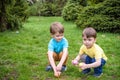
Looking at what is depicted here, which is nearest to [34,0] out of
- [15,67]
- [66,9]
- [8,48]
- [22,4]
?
[66,9]

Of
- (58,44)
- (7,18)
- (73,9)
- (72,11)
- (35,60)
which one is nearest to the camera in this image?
(58,44)

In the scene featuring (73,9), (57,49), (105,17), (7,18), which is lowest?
(73,9)

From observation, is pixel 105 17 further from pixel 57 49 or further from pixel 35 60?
pixel 57 49

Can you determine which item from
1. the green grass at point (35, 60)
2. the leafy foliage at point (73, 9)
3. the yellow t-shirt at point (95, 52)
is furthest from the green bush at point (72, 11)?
the yellow t-shirt at point (95, 52)

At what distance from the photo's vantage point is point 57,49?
204 inches

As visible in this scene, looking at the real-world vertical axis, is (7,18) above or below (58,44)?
below

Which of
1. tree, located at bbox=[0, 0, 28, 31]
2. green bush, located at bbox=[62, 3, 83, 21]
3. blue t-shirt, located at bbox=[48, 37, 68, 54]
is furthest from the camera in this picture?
green bush, located at bbox=[62, 3, 83, 21]

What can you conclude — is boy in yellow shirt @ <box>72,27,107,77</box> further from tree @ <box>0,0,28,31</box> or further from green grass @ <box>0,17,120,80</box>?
tree @ <box>0,0,28,31</box>

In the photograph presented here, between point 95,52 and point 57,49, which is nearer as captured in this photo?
point 95,52

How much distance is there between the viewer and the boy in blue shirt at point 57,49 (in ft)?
16.0

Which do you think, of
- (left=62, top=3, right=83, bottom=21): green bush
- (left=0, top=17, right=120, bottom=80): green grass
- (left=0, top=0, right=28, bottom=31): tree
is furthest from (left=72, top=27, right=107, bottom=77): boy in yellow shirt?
(left=62, top=3, right=83, bottom=21): green bush

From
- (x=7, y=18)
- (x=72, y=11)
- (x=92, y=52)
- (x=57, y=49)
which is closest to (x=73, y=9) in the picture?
(x=72, y=11)

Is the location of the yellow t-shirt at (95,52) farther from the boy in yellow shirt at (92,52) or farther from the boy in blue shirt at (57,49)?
the boy in blue shirt at (57,49)

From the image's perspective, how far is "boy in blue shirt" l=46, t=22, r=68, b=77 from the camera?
16.0 feet
